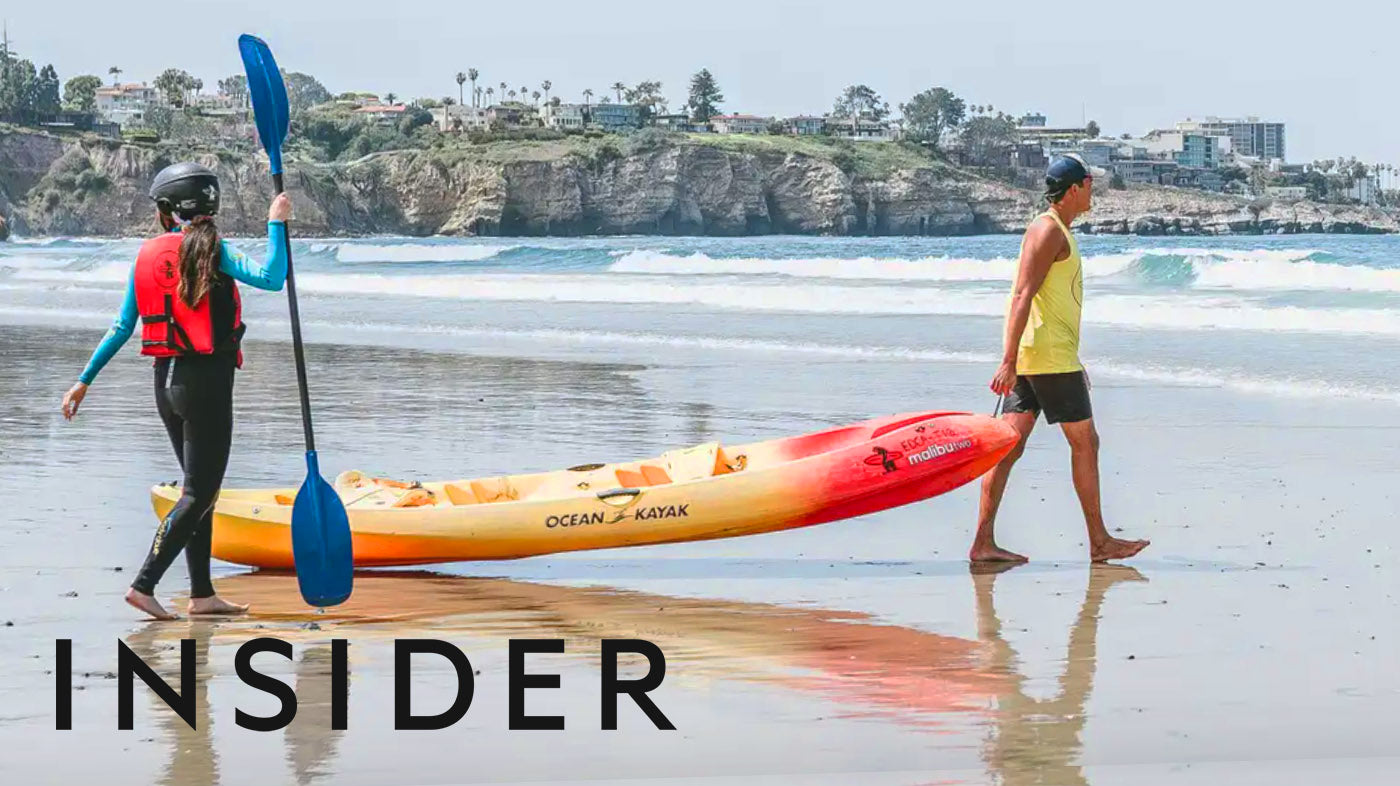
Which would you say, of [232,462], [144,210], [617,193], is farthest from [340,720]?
[617,193]

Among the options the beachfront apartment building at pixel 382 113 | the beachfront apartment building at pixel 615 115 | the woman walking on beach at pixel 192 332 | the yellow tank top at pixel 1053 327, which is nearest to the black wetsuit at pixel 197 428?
the woman walking on beach at pixel 192 332

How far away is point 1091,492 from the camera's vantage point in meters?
7.26

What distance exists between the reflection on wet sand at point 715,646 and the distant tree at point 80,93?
18599cm

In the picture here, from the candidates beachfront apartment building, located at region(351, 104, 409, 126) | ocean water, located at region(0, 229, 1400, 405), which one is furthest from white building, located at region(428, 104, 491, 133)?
ocean water, located at region(0, 229, 1400, 405)

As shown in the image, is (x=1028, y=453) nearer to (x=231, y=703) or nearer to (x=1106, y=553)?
(x=1106, y=553)

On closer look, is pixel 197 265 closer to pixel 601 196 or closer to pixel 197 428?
pixel 197 428

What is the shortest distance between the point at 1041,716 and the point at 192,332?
291 centimetres

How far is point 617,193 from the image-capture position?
152m

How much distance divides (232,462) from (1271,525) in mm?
5361

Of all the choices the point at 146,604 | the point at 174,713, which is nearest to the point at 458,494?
the point at 146,604

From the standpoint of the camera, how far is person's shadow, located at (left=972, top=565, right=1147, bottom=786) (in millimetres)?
4285

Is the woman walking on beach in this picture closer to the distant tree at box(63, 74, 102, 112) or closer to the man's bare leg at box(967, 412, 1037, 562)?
the man's bare leg at box(967, 412, 1037, 562)

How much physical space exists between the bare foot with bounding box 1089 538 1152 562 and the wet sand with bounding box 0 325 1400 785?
0.06 m

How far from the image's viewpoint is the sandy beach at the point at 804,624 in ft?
14.6
